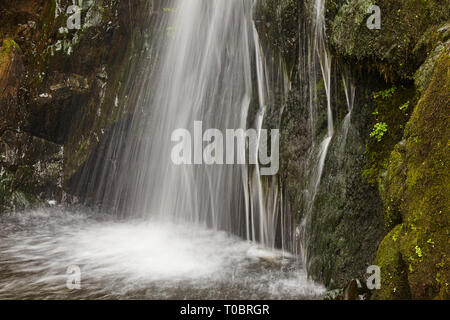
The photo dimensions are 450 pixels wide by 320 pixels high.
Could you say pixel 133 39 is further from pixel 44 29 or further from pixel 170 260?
pixel 170 260

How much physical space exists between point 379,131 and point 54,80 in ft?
27.7

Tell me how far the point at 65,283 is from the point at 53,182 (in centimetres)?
552

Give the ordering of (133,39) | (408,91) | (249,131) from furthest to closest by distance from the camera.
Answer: (133,39), (249,131), (408,91)

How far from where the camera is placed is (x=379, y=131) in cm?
500

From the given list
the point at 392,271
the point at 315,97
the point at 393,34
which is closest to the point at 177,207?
the point at 315,97

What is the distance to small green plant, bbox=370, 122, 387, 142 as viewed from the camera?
496 cm

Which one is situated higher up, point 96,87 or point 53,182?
point 96,87

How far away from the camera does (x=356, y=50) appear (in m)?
5.03

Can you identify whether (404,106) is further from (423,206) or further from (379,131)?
(423,206)

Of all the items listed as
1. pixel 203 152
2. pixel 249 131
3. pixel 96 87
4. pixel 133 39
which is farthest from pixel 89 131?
pixel 249 131

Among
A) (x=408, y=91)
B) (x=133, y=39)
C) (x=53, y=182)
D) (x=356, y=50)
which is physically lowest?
(x=53, y=182)

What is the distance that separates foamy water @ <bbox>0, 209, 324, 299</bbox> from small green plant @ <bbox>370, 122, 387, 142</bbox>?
6.99 feet

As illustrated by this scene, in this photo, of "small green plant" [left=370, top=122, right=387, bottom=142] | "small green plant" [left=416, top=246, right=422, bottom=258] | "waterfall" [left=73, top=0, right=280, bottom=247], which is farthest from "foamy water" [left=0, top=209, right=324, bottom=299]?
"small green plant" [left=416, top=246, right=422, bottom=258]
